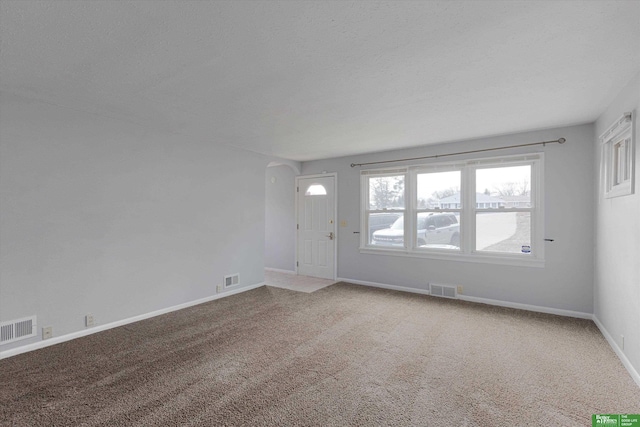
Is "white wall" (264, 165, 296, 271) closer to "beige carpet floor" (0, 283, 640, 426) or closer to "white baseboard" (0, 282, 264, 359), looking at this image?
"white baseboard" (0, 282, 264, 359)

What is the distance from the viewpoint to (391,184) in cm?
545

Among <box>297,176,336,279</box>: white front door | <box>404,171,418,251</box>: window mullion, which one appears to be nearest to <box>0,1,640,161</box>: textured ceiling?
<box>404,171,418,251</box>: window mullion

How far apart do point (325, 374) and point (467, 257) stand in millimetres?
3056

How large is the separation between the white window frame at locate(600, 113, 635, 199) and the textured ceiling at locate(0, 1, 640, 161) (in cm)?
34

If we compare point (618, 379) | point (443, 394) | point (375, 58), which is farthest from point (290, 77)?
point (618, 379)

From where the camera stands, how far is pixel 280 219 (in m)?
6.95

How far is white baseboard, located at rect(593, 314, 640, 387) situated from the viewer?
243cm

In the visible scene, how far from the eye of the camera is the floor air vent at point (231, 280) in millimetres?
4914

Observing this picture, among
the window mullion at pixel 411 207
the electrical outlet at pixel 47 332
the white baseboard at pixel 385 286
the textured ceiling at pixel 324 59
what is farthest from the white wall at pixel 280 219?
the electrical outlet at pixel 47 332

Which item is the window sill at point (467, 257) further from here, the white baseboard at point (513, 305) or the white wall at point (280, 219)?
the white wall at point (280, 219)

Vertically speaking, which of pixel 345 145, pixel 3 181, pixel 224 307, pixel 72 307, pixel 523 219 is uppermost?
pixel 345 145

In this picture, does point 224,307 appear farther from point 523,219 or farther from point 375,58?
point 523,219

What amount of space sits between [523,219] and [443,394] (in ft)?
9.85

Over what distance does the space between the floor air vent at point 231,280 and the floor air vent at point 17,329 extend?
2.29m
